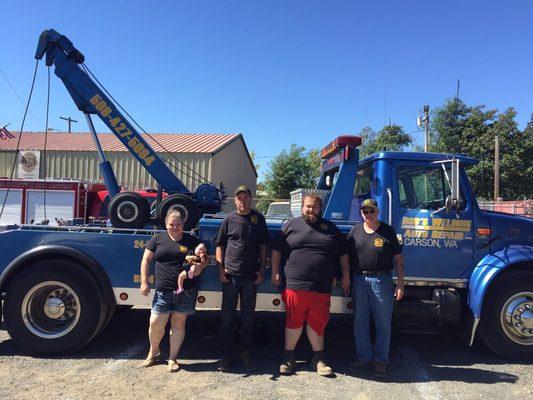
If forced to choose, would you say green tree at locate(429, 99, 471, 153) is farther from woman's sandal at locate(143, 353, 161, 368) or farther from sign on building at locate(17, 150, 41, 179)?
woman's sandal at locate(143, 353, 161, 368)

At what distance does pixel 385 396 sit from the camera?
13.0ft

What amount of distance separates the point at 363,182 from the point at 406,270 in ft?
3.99

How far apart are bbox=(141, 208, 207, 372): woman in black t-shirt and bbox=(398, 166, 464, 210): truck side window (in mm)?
2355

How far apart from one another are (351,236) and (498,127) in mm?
26524

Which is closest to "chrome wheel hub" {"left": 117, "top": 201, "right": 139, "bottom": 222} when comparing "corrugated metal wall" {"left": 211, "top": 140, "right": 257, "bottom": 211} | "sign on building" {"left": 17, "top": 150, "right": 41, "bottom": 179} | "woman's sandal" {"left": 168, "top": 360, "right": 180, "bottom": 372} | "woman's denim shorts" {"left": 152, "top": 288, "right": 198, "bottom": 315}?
"woman's denim shorts" {"left": 152, "top": 288, "right": 198, "bottom": 315}

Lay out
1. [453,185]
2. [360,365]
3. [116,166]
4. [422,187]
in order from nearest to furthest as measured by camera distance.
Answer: [360,365] → [453,185] → [422,187] → [116,166]

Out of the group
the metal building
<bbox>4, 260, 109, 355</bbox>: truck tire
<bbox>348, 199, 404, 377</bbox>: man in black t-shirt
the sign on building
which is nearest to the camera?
<bbox>348, 199, 404, 377</bbox>: man in black t-shirt

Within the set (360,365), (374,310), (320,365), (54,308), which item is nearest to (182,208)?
(54,308)

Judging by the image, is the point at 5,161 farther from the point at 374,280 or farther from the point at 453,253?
the point at 453,253

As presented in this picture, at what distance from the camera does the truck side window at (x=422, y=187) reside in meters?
4.98

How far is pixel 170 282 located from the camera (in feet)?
14.4

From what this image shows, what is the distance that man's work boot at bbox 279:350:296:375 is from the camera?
172 inches

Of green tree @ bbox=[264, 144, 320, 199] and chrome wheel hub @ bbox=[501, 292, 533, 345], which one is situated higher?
green tree @ bbox=[264, 144, 320, 199]

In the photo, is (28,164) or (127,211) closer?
(127,211)
